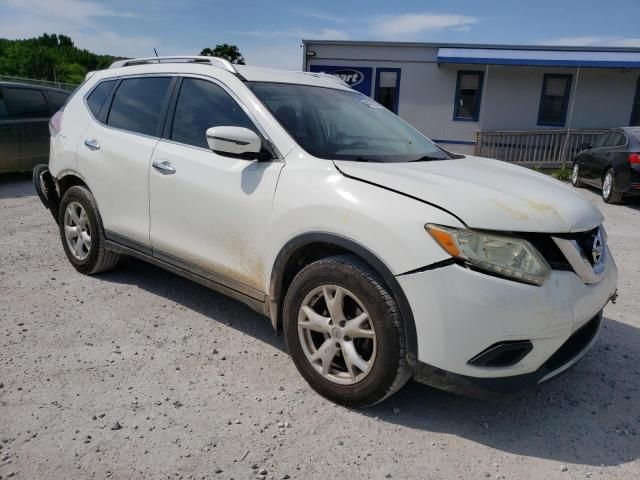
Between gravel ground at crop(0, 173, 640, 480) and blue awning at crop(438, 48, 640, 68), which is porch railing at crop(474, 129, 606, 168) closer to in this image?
blue awning at crop(438, 48, 640, 68)

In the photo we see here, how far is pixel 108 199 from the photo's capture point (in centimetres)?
400

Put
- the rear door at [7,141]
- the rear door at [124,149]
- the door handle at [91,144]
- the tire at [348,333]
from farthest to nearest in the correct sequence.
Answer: the rear door at [7,141]
the door handle at [91,144]
the rear door at [124,149]
the tire at [348,333]

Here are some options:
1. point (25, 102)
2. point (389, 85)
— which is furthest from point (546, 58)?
point (25, 102)

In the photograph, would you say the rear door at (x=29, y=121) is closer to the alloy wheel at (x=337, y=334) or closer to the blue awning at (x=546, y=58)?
the alloy wheel at (x=337, y=334)

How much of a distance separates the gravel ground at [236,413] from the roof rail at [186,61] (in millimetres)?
1784

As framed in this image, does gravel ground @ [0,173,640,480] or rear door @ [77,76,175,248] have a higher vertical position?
rear door @ [77,76,175,248]

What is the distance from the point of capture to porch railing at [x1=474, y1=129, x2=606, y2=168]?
15.0m

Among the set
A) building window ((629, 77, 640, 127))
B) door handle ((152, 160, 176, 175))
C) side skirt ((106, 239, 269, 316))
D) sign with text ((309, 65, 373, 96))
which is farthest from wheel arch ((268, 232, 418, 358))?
building window ((629, 77, 640, 127))

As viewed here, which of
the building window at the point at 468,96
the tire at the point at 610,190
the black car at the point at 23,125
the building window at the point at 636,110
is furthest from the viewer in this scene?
the building window at the point at 468,96

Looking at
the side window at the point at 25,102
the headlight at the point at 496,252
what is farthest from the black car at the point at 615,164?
the side window at the point at 25,102

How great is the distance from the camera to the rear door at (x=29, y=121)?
888 cm

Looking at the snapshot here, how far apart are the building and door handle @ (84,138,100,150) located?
13.1 metres

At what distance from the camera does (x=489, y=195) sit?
246 cm

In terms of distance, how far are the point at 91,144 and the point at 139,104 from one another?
1.85ft
